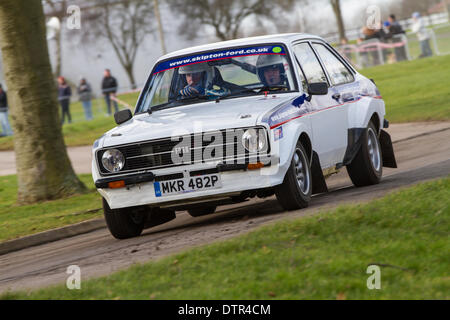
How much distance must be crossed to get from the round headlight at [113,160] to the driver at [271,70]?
178 centimetres

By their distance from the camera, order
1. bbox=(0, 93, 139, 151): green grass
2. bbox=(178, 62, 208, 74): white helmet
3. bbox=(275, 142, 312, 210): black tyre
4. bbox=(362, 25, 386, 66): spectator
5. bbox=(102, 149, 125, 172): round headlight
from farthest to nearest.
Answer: bbox=(362, 25, 386, 66): spectator → bbox=(0, 93, 139, 151): green grass → bbox=(178, 62, 208, 74): white helmet → bbox=(102, 149, 125, 172): round headlight → bbox=(275, 142, 312, 210): black tyre

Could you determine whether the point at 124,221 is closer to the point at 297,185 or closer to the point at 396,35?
the point at 297,185

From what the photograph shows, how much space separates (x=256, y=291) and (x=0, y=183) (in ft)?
44.0

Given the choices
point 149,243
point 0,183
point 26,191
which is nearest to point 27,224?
point 26,191

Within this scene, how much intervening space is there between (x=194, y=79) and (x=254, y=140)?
1.69 metres

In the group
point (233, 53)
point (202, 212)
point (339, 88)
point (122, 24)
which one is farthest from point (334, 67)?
point (122, 24)

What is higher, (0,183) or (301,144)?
(301,144)

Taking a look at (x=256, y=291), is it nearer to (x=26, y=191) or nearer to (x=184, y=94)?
(x=184, y=94)

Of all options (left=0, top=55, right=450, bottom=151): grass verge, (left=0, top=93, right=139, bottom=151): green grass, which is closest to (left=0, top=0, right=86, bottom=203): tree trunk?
(left=0, top=55, right=450, bottom=151): grass verge

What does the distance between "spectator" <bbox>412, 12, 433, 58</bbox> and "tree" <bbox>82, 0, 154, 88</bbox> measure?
28288 mm

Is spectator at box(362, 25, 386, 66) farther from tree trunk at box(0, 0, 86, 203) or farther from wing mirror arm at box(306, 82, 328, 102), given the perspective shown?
wing mirror arm at box(306, 82, 328, 102)

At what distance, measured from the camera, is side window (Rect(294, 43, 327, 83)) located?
9.73 meters

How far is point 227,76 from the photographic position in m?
9.50
